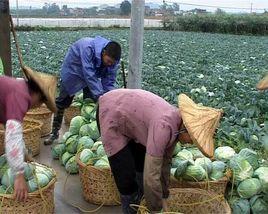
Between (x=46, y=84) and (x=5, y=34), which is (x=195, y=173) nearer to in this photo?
(x=46, y=84)

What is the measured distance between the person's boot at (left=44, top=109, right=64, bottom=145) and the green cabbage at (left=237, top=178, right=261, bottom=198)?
2839 mm

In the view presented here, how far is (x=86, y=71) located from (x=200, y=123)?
2.71 m

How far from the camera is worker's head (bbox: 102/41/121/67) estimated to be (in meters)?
4.95

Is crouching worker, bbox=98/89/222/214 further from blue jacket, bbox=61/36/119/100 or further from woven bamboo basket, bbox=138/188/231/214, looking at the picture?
blue jacket, bbox=61/36/119/100

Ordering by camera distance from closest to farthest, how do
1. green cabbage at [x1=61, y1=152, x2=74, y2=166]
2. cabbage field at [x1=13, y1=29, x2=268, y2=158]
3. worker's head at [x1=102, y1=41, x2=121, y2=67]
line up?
worker's head at [x1=102, y1=41, x2=121, y2=67], green cabbage at [x1=61, y1=152, x2=74, y2=166], cabbage field at [x1=13, y1=29, x2=268, y2=158]

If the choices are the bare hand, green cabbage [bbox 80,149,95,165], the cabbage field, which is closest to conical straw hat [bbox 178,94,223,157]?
the cabbage field

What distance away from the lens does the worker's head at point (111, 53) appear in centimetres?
495

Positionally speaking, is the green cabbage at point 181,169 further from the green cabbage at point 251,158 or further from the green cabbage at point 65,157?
the green cabbage at point 65,157

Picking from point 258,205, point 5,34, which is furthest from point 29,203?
point 5,34

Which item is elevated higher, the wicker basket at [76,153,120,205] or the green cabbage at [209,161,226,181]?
the green cabbage at [209,161,226,181]

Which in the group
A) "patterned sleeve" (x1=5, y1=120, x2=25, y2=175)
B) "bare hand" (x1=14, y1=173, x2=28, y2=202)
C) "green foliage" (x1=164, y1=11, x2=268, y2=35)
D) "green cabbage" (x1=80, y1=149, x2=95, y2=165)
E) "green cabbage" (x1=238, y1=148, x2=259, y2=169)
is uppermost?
"patterned sleeve" (x1=5, y1=120, x2=25, y2=175)

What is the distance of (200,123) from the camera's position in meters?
3.03

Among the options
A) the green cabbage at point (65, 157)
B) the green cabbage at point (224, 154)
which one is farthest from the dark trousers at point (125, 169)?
the green cabbage at point (65, 157)

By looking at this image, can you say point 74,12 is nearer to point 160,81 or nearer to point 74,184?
point 160,81
